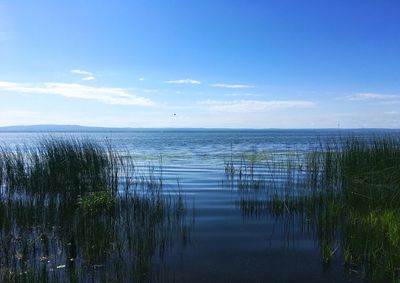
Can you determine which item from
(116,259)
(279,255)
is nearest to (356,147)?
(279,255)

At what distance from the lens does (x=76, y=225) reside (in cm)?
925

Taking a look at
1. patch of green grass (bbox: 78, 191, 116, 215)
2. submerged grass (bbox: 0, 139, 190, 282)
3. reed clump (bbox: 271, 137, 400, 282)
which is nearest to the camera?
submerged grass (bbox: 0, 139, 190, 282)

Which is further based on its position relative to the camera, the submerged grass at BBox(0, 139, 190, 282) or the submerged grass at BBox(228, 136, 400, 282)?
the submerged grass at BBox(228, 136, 400, 282)

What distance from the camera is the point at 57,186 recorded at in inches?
531

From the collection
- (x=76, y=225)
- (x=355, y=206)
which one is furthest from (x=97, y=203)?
(x=355, y=206)

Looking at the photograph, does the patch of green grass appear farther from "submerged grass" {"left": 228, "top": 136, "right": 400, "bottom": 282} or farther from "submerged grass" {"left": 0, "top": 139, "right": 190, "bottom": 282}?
"submerged grass" {"left": 228, "top": 136, "right": 400, "bottom": 282}

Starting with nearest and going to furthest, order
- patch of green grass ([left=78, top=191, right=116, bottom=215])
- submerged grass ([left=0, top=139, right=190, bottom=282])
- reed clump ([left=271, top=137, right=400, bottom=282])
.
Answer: submerged grass ([left=0, top=139, right=190, bottom=282])
reed clump ([left=271, top=137, right=400, bottom=282])
patch of green grass ([left=78, top=191, right=116, bottom=215])

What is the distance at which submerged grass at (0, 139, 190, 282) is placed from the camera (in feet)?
23.2

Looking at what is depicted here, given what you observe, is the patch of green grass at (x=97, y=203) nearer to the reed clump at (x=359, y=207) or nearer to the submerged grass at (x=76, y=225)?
the submerged grass at (x=76, y=225)

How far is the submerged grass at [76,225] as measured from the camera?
7086 millimetres

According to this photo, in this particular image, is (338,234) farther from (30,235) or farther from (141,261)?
(30,235)

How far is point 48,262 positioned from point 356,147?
→ 1210cm

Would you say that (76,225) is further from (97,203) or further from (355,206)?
(355,206)

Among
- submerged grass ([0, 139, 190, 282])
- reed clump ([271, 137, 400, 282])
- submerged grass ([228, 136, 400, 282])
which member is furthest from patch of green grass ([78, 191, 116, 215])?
reed clump ([271, 137, 400, 282])
